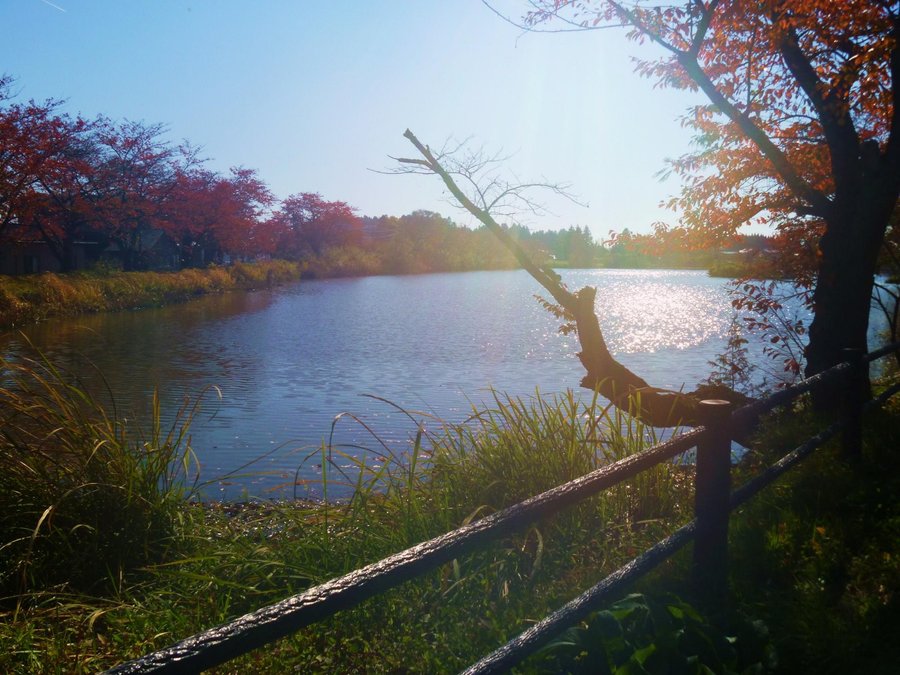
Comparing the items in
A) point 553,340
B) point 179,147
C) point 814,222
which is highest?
point 179,147

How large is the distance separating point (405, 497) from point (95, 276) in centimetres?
3427

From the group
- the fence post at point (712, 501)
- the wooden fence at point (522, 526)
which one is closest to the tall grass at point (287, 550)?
the fence post at point (712, 501)

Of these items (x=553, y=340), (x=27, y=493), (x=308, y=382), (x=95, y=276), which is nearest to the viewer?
(x=27, y=493)

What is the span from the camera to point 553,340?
24.6 meters

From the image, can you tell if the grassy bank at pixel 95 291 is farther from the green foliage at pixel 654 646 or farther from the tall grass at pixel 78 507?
the green foliage at pixel 654 646

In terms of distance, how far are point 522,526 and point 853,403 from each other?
388 cm

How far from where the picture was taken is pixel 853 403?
17.7 feet

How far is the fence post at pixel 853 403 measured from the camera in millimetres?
5375

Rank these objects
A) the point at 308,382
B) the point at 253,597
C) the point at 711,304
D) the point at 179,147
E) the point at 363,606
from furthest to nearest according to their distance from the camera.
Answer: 1. the point at 179,147
2. the point at 711,304
3. the point at 308,382
4. the point at 253,597
5. the point at 363,606

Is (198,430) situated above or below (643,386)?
below

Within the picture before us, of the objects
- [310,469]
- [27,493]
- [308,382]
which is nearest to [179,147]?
[308,382]

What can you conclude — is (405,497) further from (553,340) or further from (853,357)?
(553,340)

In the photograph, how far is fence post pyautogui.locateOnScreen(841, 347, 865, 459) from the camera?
5.38 m

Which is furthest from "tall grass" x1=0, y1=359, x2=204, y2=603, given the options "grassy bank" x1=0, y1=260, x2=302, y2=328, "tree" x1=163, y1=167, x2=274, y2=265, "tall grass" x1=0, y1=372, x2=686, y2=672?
"tree" x1=163, y1=167, x2=274, y2=265
